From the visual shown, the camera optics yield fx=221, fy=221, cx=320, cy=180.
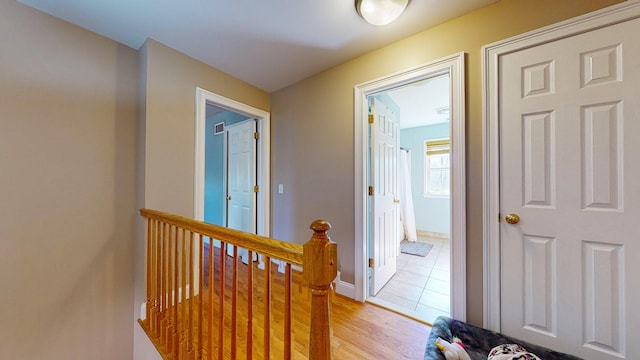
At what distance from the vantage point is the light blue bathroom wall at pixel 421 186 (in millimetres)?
4590

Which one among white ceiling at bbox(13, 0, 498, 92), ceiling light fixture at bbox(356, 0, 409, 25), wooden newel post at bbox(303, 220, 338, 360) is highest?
white ceiling at bbox(13, 0, 498, 92)

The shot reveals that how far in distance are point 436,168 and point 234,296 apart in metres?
4.80

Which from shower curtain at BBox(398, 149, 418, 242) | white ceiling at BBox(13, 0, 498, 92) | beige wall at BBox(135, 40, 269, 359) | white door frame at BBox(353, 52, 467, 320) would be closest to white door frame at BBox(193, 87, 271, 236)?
beige wall at BBox(135, 40, 269, 359)

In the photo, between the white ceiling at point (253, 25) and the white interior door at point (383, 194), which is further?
the white interior door at point (383, 194)

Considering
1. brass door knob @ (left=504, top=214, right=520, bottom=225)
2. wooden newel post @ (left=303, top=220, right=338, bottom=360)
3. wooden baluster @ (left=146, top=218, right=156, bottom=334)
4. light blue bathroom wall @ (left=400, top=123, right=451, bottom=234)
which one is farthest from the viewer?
light blue bathroom wall @ (left=400, top=123, right=451, bottom=234)

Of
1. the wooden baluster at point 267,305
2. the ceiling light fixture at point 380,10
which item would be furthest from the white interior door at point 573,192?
the wooden baluster at point 267,305

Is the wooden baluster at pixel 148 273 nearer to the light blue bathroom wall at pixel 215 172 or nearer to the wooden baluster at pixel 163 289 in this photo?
the wooden baluster at pixel 163 289

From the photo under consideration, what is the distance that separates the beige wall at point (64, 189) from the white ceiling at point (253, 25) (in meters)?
0.29

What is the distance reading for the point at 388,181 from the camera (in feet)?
8.31

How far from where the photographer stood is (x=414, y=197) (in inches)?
195

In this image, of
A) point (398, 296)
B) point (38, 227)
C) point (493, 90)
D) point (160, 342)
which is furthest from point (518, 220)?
point (38, 227)

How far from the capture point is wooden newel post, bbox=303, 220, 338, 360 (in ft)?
2.31

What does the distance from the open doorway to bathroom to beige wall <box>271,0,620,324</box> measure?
0.20 metres

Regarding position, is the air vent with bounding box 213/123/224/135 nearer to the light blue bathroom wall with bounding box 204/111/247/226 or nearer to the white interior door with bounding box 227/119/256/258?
the light blue bathroom wall with bounding box 204/111/247/226
